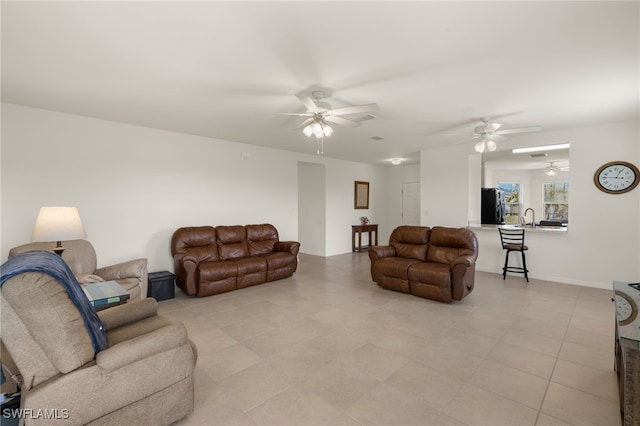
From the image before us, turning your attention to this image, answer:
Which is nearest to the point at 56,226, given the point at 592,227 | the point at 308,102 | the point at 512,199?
the point at 308,102

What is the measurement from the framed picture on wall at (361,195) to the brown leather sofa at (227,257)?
319cm

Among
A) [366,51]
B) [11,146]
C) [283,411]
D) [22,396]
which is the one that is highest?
[366,51]

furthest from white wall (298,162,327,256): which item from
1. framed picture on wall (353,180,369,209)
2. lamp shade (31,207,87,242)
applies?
lamp shade (31,207,87,242)

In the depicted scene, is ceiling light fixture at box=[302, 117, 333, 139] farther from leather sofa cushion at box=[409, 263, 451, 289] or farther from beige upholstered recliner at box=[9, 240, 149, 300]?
beige upholstered recliner at box=[9, 240, 149, 300]

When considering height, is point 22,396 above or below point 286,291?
above

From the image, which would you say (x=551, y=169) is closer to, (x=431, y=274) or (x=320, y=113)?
(x=431, y=274)

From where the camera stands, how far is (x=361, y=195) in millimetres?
8328

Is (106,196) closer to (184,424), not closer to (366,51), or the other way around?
(184,424)

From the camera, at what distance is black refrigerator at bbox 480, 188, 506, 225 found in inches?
249

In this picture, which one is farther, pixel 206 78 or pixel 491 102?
pixel 491 102

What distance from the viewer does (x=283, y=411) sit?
75.2 inches

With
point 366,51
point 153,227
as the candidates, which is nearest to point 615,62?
point 366,51

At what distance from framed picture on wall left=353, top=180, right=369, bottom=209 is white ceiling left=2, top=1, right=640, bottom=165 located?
4.16 m

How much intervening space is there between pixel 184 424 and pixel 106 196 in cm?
364
